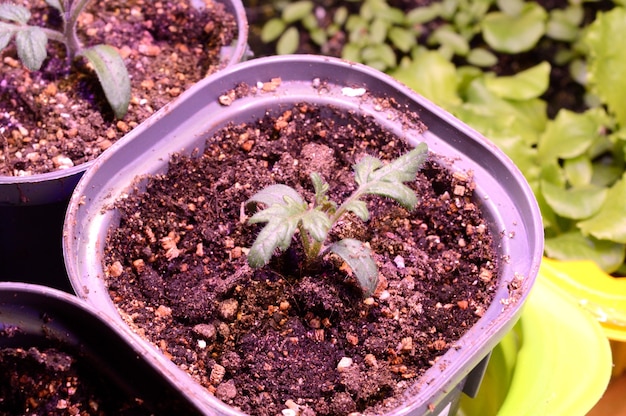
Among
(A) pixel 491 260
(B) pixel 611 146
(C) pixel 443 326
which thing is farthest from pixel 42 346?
(B) pixel 611 146

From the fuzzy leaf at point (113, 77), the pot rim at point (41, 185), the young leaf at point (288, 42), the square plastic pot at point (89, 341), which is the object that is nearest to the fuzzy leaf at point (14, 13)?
the fuzzy leaf at point (113, 77)

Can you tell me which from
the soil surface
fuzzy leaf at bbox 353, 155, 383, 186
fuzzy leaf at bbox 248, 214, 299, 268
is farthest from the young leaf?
fuzzy leaf at bbox 248, 214, 299, 268

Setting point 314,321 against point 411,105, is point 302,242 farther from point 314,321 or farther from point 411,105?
point 411,105

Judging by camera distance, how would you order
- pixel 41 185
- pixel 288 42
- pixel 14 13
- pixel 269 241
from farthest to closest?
1. pixel 288 42
2. pixel 14 13
3. pixel 41 185
4. pixel 269 241

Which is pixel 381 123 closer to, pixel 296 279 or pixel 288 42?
pixel 296 279

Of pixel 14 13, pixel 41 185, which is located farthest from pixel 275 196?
pixel 14 13

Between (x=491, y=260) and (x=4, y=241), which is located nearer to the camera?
(x=491, y=260)

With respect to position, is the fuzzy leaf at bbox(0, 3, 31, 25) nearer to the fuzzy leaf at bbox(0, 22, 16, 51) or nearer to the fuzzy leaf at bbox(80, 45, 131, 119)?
the fuzzy leaf at bbox(0, 22, 16, 51)
